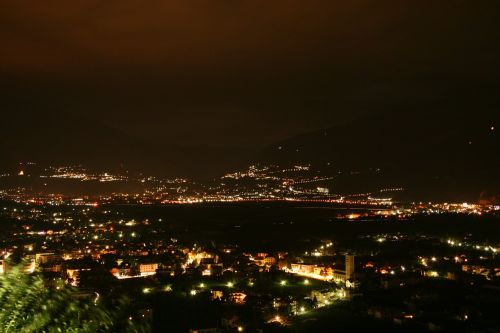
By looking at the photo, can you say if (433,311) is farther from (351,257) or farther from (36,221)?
(36,221)

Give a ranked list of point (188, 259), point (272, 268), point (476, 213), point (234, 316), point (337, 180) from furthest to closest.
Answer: point (337, 180) < point (476, 213) < point (188, 259) < point (272, 268) < point (234, 316)

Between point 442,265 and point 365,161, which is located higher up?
point 365,161

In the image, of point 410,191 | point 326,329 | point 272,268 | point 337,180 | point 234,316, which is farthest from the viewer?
point 337,180

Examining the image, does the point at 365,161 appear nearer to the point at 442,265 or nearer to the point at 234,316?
the point at 442,265

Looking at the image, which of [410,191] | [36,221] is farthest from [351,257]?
[410,191]

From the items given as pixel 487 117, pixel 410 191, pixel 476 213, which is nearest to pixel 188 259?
pixel 476 213

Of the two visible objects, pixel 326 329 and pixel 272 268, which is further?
pixel 272 268
